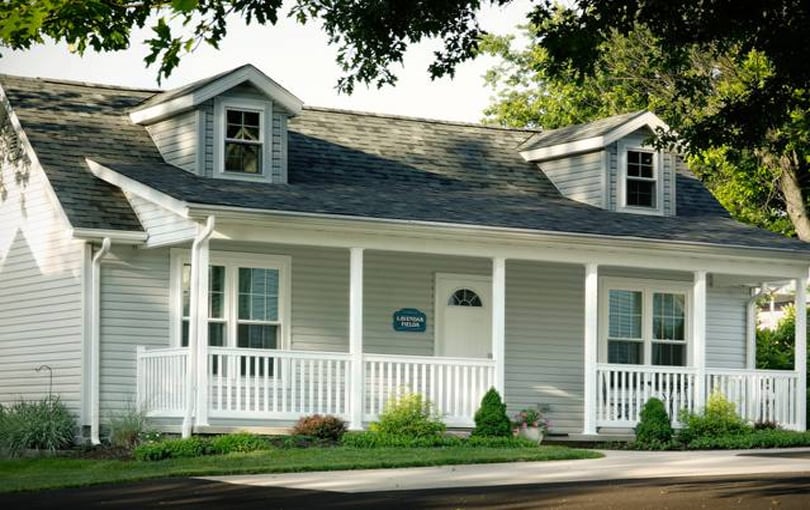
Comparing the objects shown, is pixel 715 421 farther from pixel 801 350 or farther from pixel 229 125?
pixel 229 125

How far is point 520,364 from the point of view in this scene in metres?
26.1

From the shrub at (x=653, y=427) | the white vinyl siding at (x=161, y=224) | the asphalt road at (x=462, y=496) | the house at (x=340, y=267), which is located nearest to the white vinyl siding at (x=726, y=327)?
the house at (x=340, y=267)

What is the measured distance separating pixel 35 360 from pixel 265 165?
483cm

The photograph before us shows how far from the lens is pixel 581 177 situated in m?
27.9

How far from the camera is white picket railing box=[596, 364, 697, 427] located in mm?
24125

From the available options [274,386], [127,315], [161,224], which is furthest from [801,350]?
[127,315]

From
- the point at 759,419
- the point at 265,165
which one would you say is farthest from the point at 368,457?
the point at 759,419

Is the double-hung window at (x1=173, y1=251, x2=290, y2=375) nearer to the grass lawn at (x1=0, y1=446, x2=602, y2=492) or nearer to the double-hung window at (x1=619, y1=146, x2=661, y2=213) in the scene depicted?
the grass lawn at (x1=0, y1=446, x2=602, y2=492)

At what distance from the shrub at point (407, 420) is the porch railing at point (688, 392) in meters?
3.33

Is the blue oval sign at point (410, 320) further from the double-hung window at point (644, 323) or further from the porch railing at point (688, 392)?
the double-hung window at point (644, 323)

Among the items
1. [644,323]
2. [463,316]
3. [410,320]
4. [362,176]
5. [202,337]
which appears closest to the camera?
[202,337]

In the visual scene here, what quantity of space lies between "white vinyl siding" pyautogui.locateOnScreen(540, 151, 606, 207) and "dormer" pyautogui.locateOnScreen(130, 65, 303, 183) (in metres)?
5.84

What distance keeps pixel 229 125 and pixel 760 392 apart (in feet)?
32.4

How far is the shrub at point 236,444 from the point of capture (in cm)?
2012
